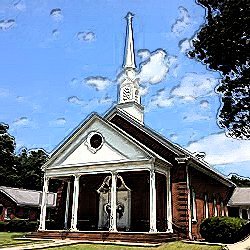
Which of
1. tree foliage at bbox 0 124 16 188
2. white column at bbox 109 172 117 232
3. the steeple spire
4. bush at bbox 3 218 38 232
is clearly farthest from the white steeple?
tree foliage at bbox 0 124 16 188

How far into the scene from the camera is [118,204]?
25.2 metres

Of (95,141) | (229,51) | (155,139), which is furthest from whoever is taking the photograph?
(155,139)

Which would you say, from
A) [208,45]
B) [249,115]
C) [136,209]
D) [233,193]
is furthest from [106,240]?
[233,193]

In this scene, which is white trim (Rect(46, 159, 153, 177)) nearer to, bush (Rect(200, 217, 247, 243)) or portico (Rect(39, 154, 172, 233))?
portico (Rect(39, 154, 172, 233))

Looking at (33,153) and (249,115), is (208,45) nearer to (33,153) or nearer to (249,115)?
(249,115)

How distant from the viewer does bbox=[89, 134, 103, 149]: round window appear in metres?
24.3

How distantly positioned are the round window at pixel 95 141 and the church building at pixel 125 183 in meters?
0.07

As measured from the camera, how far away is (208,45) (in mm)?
15555

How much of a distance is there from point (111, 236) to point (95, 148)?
20.4 ft

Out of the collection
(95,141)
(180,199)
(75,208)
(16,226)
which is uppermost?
(95,141)

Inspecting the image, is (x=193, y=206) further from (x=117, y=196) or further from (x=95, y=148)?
(x=95, y=148)

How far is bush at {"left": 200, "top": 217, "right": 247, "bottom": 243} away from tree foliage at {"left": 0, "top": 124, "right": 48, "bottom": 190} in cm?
4963

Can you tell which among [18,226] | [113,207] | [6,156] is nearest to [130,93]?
[113,207]

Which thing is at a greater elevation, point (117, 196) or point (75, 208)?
point (117, 196)
